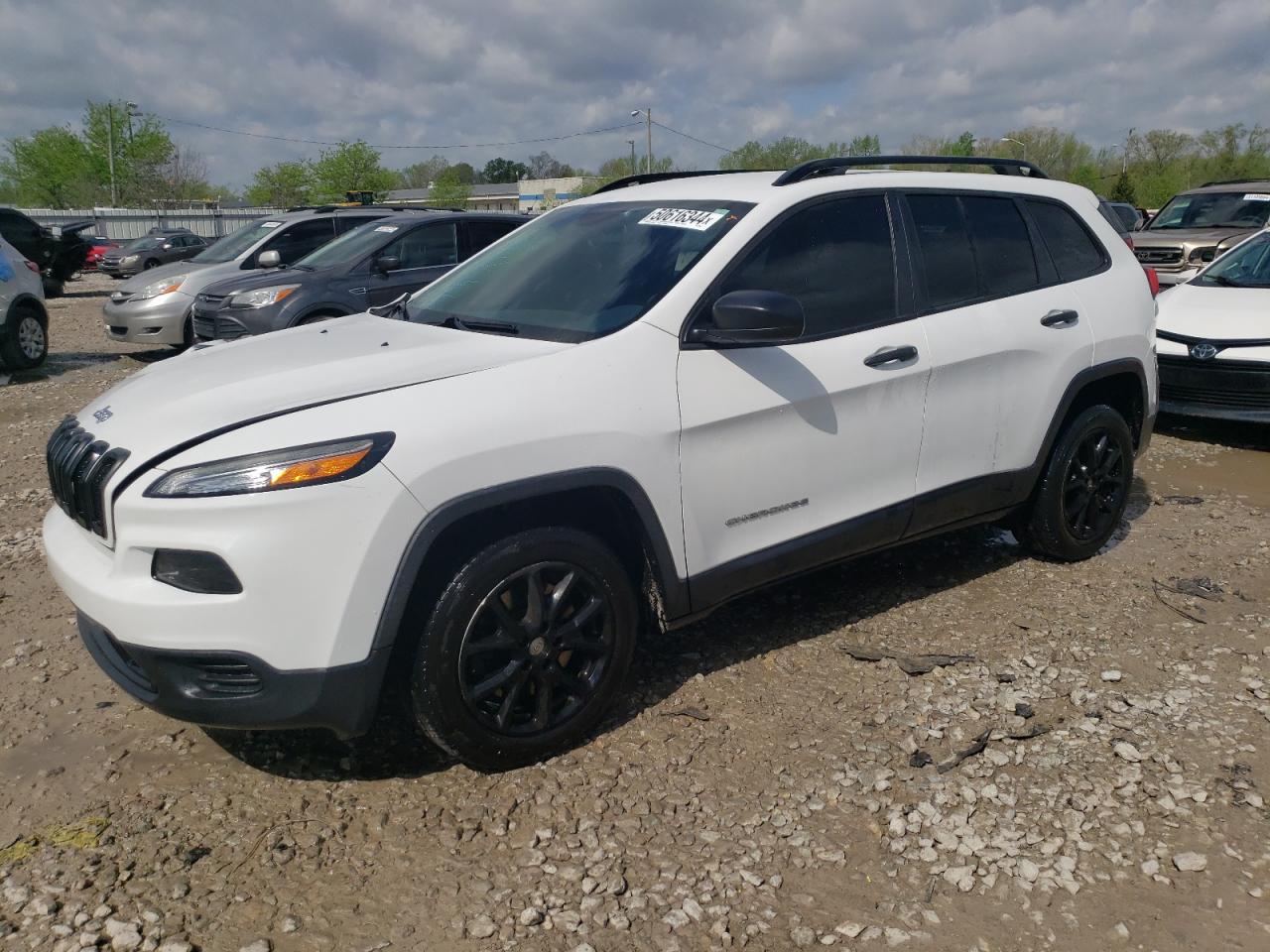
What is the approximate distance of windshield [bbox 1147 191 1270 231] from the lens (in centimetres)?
1317

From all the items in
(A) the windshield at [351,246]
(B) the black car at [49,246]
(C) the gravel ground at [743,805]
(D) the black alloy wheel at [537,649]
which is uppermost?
(B) the black car at [49,246]

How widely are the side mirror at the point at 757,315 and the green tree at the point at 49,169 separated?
74.9 metres

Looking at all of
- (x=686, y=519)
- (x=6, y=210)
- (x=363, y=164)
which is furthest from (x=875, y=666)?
(x=363, y=164)

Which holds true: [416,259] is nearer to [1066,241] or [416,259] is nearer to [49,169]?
[1066,241]

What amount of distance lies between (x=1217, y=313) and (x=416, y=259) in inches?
269

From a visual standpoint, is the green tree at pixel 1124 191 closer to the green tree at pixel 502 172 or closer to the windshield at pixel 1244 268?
the windshield at pixel 1244 268

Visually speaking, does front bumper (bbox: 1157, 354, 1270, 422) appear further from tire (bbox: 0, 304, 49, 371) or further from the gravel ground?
tire (bbox: 0, 304, 49, 371)

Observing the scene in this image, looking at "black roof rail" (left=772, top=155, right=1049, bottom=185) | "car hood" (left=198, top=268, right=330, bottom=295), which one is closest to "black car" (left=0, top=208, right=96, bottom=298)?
"car hood" (left=198, top=268, right=330, bottom=295)

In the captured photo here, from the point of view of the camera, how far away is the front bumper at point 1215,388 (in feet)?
22.3

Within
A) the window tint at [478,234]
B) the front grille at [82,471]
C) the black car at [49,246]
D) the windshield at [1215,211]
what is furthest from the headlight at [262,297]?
the windshield at [1215,211]

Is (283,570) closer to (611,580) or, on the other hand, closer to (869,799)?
(611,580)

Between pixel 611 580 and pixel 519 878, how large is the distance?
903 mm

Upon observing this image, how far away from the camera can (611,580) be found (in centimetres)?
309

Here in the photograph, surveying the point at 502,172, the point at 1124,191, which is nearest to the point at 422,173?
the point at 502,172
